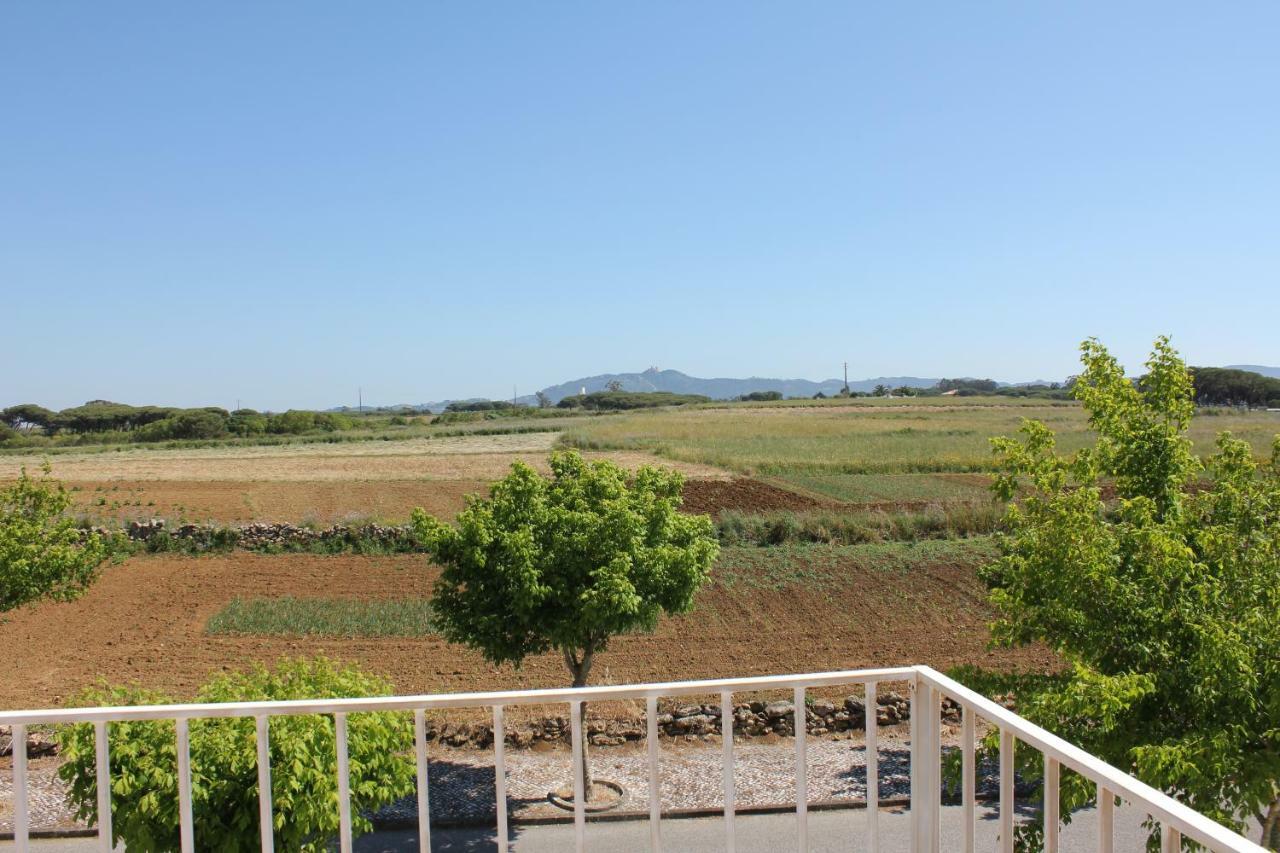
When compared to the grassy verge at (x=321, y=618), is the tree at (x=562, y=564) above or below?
above

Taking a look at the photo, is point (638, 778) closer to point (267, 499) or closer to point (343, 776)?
point (343, 776)

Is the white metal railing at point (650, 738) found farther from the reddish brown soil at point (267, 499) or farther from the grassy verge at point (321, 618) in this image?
the reddish brown soil at point (267, 499)

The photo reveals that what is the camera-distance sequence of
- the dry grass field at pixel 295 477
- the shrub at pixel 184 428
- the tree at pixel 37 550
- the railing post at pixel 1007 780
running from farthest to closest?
the shrub at pixel 184 428 → the dry grass field at pixel 295 477 → the tree at pixel 37 550 → the railing post at pixel 1007 780

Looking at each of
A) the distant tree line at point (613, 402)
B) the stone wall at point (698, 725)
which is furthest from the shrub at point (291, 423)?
the stone wall at point (698, 725)

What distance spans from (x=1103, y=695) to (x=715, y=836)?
12.2ft

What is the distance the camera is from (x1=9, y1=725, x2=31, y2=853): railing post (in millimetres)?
2236

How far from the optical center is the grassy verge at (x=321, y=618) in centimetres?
1273

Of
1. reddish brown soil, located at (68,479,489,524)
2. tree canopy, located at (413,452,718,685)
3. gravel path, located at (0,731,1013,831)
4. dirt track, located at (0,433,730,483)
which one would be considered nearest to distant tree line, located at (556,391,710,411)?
dirt track, located at (0,433,730,483)

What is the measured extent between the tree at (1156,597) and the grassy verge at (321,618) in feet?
29.9

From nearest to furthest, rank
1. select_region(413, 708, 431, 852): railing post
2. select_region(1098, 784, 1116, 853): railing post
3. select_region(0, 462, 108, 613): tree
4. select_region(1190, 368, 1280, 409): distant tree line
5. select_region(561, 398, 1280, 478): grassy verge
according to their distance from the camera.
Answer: select_region(1098, 784, 1116, 853): railing post, select_region(413, 708, 431, 852): railing post, select_region(0, 462, 108, 613): tree, select_region(561, 398, 1280, 478): grassy verge, select_region(1190, 368, 1280, 409): distant tree line

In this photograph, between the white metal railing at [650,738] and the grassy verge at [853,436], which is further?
the grassy verge at [853,436]

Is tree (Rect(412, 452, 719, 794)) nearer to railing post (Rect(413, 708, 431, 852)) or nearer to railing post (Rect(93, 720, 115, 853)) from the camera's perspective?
railing post (Rect(413, 708, 431, 852))

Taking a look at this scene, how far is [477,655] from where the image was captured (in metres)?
11.6

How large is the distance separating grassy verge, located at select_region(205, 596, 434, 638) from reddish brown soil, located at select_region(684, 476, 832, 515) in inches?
392
